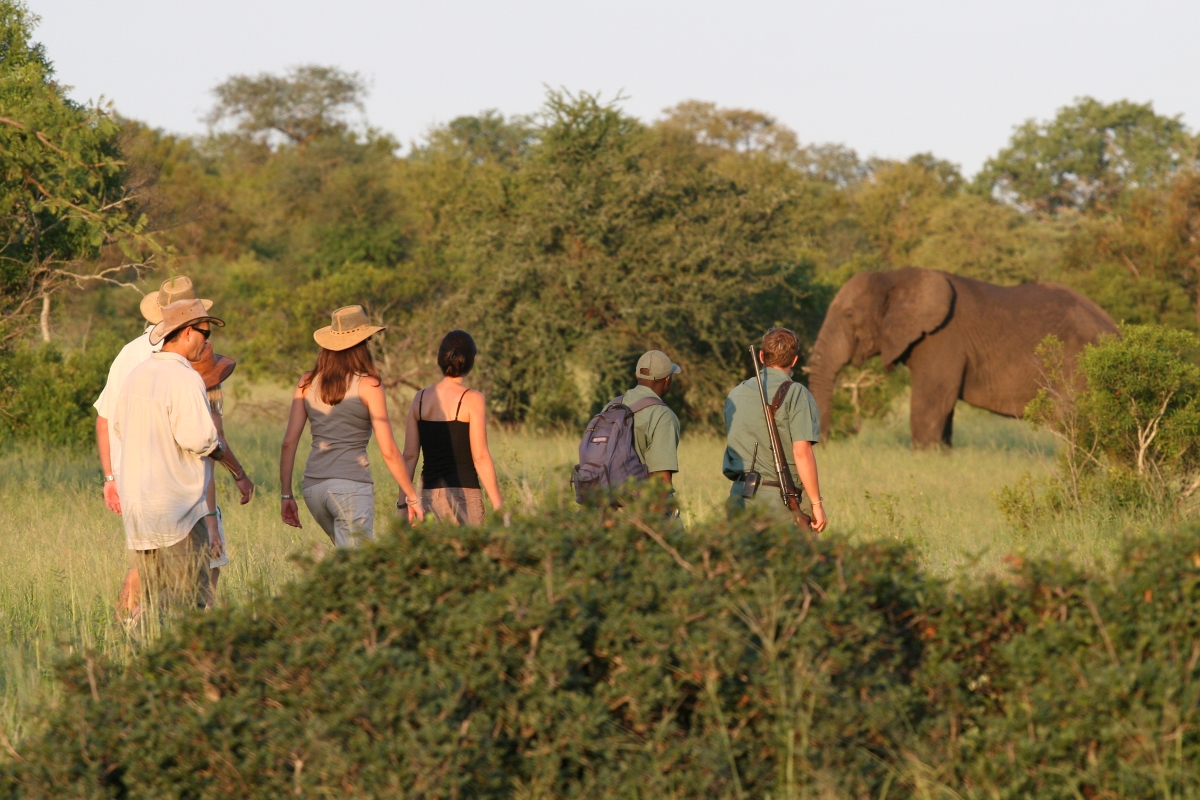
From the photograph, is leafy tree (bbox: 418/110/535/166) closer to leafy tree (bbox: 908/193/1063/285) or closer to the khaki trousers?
leafy tree (bbox: 908/193/1063/285)

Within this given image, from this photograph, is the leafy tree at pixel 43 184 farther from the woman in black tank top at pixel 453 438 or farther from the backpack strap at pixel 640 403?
the backpack strap at pixel 640 403

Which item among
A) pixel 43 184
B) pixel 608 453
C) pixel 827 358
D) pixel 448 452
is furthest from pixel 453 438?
pixel 827 358

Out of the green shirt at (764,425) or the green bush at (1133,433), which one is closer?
the green shirt at (764,425)

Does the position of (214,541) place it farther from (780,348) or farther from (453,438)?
(780,348)

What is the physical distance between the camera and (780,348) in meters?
6.53

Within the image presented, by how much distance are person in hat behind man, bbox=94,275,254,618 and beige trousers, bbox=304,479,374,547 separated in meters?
0.37

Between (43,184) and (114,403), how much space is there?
15.0ft

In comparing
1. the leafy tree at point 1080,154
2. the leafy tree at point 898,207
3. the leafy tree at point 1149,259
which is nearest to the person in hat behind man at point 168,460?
the leafy tree at point 1149,259

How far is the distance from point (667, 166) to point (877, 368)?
19.7 feet

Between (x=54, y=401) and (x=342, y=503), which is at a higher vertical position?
(x=54, y=401)

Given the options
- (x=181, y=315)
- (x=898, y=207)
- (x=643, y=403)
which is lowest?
(x=643, y=403)

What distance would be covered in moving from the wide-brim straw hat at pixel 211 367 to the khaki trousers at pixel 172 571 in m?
1.05

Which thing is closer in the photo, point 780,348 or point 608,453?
point 608,453

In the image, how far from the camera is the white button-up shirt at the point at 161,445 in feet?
18.2
